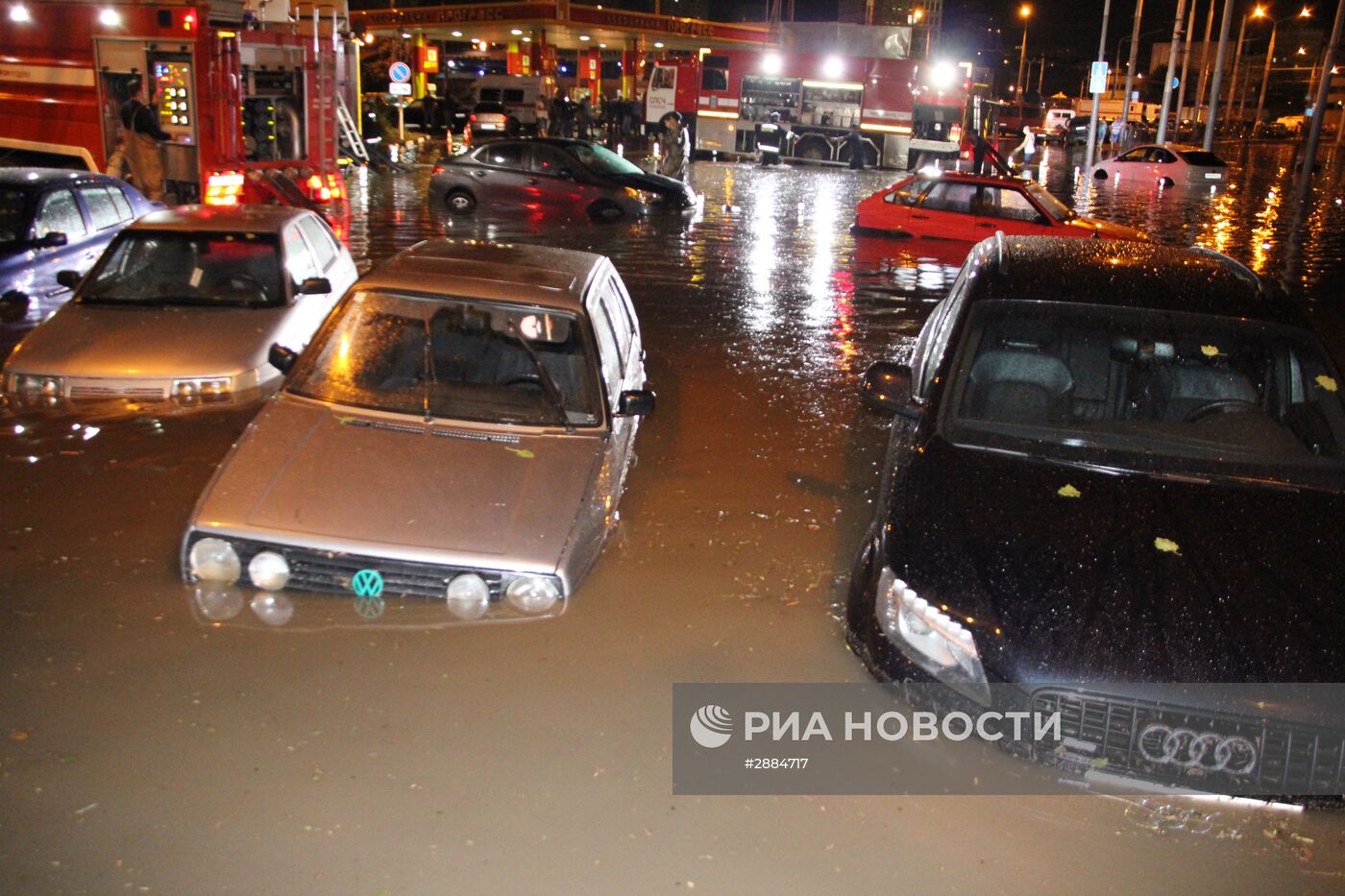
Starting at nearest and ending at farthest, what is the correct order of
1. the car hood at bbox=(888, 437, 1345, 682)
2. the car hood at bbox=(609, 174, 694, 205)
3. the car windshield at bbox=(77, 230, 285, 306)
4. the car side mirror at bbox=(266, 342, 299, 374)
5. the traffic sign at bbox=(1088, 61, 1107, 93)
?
the car hood at bbox=(888, 437, 1345, 682), the car side mirror at bbox=(266, 342, 299, 374), the car windshield at bbox=(77, 230, 285, 306), the car hood at bbox=(609, 174, 694, 205), the traffic sign at bbox=(1088, 61, 1107, 93)

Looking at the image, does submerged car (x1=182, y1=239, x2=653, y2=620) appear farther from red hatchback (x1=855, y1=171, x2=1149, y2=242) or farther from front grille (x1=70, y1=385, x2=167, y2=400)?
red hatchback (x1=855, y1=171, x2=1149, y2=242)

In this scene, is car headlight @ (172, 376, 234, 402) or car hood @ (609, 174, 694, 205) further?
car hood @ (609, 174, 694, 205)

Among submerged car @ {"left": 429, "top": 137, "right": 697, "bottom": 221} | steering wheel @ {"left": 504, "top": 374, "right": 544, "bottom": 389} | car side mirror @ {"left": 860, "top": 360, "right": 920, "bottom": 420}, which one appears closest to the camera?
car side mirror @ {"left": 860, "top": 360, "right": 920, "bottom": 420}

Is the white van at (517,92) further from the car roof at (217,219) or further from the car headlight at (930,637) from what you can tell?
the car headlight at (930,637)

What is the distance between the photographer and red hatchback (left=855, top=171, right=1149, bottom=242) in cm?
1490

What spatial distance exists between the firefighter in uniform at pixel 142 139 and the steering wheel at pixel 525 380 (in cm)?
1082

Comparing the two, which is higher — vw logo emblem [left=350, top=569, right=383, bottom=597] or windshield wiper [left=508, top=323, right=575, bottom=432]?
windshield wiper [left=508, top=323, right=575, bottom=432]

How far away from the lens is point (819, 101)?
117ft

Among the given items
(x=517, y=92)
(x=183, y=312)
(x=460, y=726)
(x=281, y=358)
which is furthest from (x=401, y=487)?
(x=517, y=92)

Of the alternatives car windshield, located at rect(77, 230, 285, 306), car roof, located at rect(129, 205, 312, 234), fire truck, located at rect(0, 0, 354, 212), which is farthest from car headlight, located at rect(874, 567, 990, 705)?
fire truck, located at rect(0, 0, 354, 212)

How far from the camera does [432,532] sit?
455 centimetres

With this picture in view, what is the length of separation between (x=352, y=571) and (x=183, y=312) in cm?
413

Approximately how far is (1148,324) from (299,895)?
3.94 metres

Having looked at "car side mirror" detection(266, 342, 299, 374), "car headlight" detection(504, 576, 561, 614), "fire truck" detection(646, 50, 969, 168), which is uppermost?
"fire truck" detection(646, 50, 969, 168)
